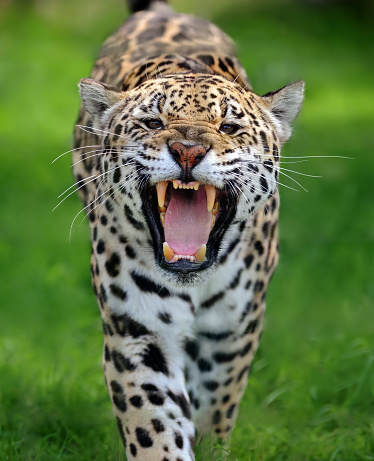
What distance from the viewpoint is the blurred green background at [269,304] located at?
18.8 feet

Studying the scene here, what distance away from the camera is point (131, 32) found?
6.65 metres

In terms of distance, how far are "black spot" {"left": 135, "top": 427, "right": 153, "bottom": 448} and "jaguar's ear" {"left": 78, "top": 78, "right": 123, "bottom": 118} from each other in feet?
5.26

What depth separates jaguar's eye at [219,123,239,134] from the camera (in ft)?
15.4

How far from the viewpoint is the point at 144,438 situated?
4734 mm

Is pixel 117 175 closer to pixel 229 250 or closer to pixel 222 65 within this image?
pixel 229 250

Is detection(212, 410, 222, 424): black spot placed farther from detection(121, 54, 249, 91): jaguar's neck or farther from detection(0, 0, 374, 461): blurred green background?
detection(121, 54, 249, 91): jaguar's neck

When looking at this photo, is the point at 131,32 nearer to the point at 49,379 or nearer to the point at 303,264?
the point at 49,379

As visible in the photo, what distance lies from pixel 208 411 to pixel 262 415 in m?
0.83

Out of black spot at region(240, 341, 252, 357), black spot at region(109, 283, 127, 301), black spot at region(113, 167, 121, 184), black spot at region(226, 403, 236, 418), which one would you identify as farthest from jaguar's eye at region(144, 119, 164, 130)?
black spot at region(226, 403, 236, 418)

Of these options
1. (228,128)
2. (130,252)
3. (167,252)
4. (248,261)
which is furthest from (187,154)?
(248,261)

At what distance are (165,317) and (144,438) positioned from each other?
590mm

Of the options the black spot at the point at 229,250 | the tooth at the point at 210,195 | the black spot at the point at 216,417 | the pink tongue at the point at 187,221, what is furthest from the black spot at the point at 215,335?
the tooth at the point at 210,195

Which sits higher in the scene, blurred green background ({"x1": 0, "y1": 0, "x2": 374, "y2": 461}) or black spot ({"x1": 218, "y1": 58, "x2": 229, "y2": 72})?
black spot ({"x1": 218, "y1": 58, "x2": 229, "y2": 72})

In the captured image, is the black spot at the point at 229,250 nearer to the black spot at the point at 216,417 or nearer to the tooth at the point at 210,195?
the tooth at the point at 210,195
